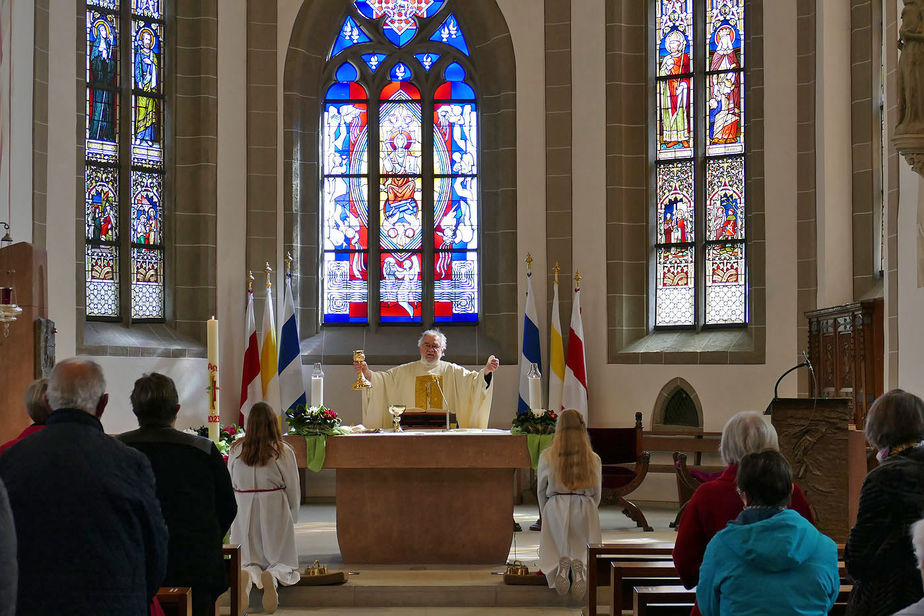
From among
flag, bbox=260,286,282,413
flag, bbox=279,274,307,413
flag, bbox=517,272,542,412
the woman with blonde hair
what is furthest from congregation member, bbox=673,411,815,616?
flag, bbox=279,274,307,413

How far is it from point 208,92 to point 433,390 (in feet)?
16.6

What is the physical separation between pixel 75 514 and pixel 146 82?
10316 mm

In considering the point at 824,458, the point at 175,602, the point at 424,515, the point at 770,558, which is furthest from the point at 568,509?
the point at 770,558

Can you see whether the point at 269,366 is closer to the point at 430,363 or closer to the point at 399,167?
the point at 399,167

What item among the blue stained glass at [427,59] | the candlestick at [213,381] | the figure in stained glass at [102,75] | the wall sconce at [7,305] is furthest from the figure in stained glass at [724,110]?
the wall sconce at [7,305]

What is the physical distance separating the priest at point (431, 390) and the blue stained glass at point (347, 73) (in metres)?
5.09

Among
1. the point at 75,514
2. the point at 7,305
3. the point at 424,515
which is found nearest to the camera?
the point at 75,514

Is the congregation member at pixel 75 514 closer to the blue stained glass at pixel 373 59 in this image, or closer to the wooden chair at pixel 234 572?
the wooden chair at pixel 234 572

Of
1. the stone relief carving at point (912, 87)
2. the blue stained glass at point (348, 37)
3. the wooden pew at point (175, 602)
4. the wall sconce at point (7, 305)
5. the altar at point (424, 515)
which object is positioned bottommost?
the altar at point (424, 515)

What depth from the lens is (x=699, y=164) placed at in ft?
43.5

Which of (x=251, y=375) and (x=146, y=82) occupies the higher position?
(x=146, y=82)

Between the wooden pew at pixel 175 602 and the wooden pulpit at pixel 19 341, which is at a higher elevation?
the wooden pulpit at pixel 19 341

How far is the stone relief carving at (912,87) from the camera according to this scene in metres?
6.79

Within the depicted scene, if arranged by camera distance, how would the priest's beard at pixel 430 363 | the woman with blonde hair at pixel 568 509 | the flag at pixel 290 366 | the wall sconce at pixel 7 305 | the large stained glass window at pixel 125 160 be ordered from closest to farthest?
1. the wall sconce at pixel 7 305
2. the woman with blonde hair at pixel 568 509
3. the priest's beard at pixel 430 363
4. the large stained glass window at pixel 125 160
5. the flag at pixel 290 366
